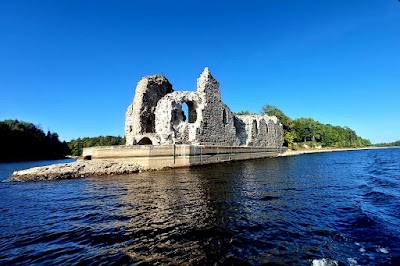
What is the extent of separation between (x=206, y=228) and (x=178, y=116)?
1043 inches

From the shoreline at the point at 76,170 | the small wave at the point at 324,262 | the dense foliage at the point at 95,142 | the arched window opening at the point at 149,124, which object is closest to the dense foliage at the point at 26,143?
the dense foliage at the point at 95,142

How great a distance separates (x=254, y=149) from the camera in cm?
5028

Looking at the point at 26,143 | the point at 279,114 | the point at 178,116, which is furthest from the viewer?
the point at 279,114

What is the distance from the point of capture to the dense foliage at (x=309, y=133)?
3843 inches

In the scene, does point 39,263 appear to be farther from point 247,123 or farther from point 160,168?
point 247,123

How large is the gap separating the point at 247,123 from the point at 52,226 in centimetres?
4497

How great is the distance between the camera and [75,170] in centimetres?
2344

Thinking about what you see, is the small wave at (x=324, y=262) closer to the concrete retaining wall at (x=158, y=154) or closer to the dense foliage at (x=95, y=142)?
the concrete retaining wall at (x=158, y=154)

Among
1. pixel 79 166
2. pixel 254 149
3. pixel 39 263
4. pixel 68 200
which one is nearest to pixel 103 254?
pixel 39 263

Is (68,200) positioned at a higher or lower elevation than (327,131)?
lower

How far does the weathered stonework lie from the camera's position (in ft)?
108

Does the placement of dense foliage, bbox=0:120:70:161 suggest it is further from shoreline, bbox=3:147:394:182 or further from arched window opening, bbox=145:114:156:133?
shoreline, bbox=3:147:394:182

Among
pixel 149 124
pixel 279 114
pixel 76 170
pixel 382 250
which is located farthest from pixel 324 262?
pixel 279 114

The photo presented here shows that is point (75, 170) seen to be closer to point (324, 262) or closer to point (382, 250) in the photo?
point (324, 262)
